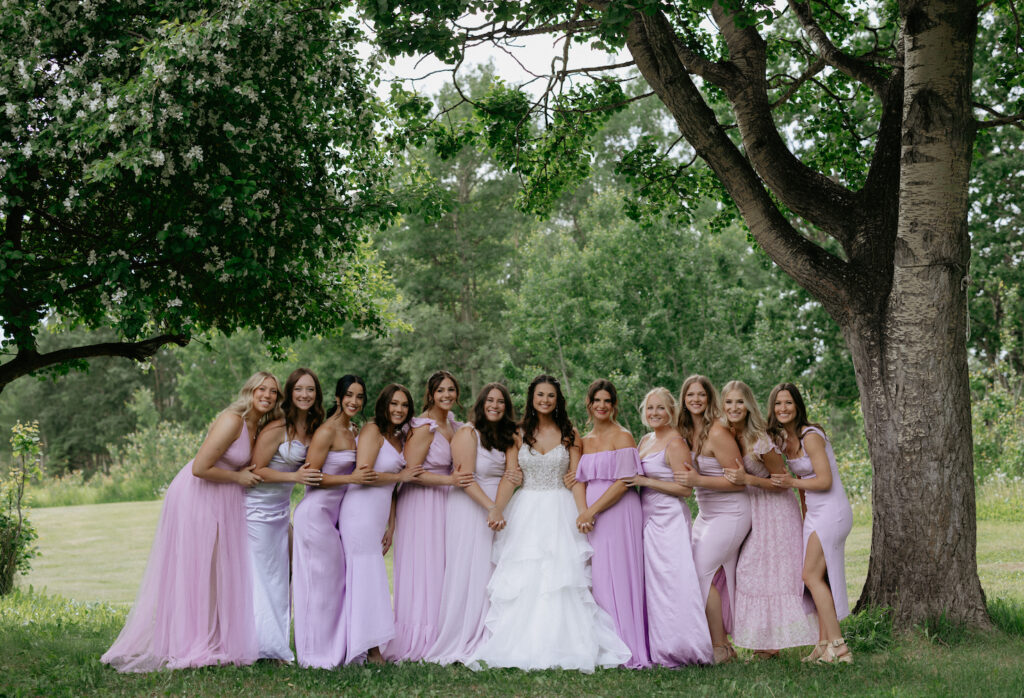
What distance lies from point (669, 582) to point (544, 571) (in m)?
0.96

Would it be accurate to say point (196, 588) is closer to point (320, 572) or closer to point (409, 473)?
point (320, 572)

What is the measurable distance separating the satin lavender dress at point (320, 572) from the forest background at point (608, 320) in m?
3.81

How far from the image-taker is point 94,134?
22.4 ft

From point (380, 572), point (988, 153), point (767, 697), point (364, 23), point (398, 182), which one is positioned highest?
point (988, 153)

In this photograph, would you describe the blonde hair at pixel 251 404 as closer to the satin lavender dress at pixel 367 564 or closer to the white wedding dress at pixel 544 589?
the satin lavender dress at pixel 367 564

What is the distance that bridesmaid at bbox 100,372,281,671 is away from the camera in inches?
261

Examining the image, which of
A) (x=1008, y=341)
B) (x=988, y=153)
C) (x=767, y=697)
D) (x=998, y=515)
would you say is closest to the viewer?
(x=767, y=697)

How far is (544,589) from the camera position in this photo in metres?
6.67

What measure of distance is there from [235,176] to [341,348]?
80.3 ft

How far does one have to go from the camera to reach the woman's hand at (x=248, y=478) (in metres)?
6.82

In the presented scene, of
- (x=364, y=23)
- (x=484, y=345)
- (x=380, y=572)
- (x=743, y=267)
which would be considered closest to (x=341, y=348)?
(x=484, y=345)

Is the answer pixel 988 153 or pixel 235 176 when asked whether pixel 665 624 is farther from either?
pixel 988 153

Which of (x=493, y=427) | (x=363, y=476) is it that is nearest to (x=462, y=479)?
(x=493, y=427)

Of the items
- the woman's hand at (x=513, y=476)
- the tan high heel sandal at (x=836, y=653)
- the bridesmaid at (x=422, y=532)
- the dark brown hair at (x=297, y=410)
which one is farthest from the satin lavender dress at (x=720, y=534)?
the dark brown hair at (x=297, y=410)
